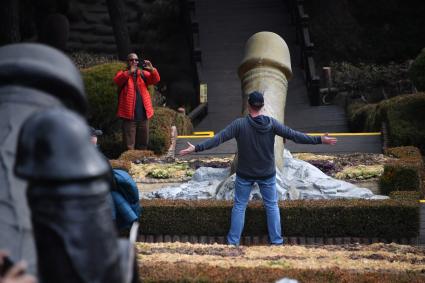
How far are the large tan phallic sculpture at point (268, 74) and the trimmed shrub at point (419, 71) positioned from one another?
4.79m

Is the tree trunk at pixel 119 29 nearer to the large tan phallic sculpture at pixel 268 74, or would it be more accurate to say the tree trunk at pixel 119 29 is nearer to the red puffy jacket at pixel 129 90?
the red puffy jacket at pixel 129 90

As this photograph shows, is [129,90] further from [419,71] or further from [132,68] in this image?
[419,71]

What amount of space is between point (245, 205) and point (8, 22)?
11.3m

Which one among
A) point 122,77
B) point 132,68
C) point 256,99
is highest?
point 132,68

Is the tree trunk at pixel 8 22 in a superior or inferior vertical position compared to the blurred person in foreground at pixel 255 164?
superior

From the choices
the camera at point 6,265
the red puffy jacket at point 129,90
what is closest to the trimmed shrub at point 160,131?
the red puffy jacket at point 129,90

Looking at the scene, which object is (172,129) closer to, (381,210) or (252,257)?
(381,210)

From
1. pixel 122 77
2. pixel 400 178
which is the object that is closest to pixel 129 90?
pixel 122 77

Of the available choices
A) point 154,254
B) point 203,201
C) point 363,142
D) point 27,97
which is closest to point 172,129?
point 363,142

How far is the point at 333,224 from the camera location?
9562mm

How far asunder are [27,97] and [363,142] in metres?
15.0

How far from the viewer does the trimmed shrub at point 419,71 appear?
52.9 ft

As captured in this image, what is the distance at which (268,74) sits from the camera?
12070 mm

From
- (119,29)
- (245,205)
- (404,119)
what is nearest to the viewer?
(245,205)
